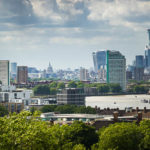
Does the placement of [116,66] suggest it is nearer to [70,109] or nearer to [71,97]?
[71,97]

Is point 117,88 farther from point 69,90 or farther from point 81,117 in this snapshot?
point 81,117

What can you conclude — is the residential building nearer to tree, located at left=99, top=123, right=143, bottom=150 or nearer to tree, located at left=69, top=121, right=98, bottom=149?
tree, located at left=69, top=121, right=98, bottom=149

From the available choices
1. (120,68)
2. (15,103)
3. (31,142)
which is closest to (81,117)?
(15,103)

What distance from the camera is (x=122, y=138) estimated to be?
32.8 metres

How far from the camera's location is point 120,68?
19350 centimetres

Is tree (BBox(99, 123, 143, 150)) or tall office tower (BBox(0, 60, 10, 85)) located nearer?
tree (BBox(99, 123, 143, 150))

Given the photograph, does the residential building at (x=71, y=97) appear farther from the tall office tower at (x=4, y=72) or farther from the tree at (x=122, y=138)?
the tree at (x=122, y=138)

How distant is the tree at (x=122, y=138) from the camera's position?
31.6 m

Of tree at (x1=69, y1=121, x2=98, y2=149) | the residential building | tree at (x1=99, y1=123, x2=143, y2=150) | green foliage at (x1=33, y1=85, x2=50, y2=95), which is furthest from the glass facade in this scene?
tree at (x1=99, y1=123, x2=143, y2=150)

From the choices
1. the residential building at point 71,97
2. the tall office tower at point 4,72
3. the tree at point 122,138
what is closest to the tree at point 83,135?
the tree at point 122,138

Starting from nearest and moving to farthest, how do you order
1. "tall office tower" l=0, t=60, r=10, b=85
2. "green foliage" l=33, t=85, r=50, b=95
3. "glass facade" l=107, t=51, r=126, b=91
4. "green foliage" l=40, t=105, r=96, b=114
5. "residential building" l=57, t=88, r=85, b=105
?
"green foliage" l=40, t=105, r=96, b=114, "residential building" l=57, t=88, r=85, b=105, "tall office tower" l=0, t=60, r=10, b=85, "green foliage" l=33, t=85, r=50, b=95, "glass facade" l=107, t=51, r=126, b=91

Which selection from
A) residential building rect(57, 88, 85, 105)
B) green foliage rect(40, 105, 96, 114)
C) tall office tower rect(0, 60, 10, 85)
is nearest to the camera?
green foliage rect(40, 105, 96, 114)

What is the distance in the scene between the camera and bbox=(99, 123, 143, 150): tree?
104 feet

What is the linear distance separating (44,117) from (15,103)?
75.2 feet
